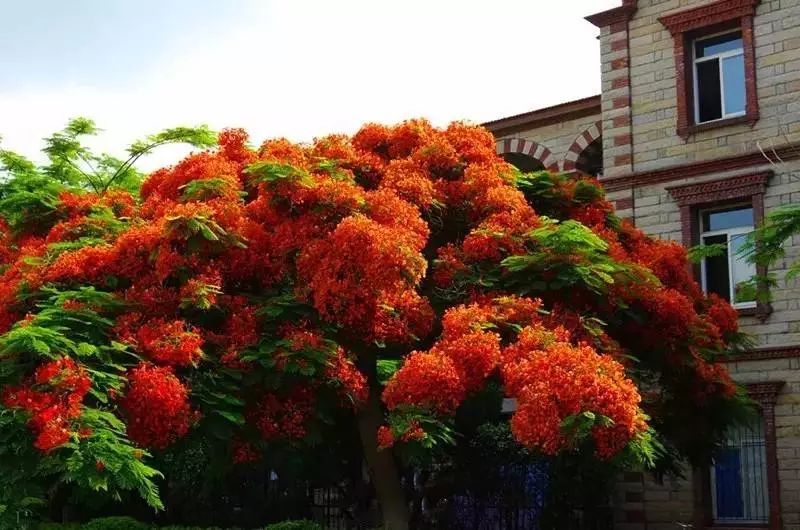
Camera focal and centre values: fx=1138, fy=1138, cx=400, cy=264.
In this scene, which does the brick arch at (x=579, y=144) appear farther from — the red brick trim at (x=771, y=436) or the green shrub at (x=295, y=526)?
the green shrub at (x=295, y=526)

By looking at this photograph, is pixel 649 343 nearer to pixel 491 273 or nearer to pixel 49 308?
pixel 491 273

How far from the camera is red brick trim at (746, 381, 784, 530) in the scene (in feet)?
70.7

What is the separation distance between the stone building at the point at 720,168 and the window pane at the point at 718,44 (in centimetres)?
2

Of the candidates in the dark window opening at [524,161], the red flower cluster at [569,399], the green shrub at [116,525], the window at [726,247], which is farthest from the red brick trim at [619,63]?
the green shrub at [116,525]

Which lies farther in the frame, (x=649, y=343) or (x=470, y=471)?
(x=470, y=471)

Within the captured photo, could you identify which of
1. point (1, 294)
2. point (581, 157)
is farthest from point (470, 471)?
point (581, 157)

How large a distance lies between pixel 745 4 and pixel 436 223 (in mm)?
10857

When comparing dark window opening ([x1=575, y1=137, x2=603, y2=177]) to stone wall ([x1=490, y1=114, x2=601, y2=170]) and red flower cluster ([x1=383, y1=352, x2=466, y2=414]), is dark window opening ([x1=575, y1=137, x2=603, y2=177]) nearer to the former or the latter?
stone wall ([x1=490, y1=114, x2=601, y2=170])

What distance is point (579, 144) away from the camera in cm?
2656

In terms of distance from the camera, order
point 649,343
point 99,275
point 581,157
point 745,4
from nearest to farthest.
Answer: point 99,275 → point 649,343 → point 745,4 → point 581,157

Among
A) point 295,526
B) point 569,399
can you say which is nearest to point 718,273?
point 295,526

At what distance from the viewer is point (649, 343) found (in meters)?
15.6

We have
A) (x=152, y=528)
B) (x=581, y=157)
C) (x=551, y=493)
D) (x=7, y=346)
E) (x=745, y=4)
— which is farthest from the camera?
(x=581, y=157)

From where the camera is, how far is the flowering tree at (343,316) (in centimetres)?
1239
